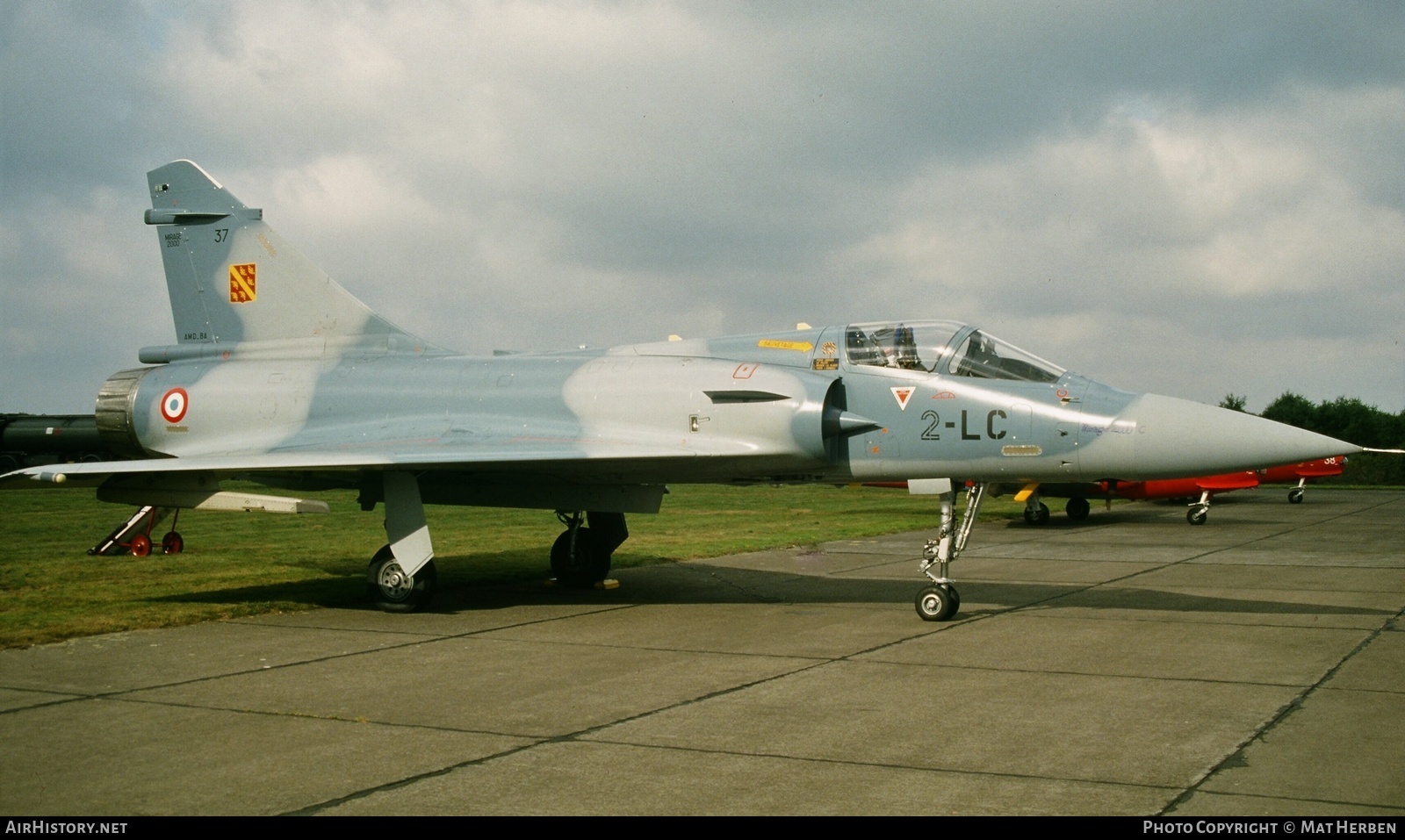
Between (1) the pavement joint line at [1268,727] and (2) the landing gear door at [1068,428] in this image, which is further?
(2) the landing gear door at [1068,428]

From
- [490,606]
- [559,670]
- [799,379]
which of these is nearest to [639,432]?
[799,379]

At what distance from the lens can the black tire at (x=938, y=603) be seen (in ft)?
31.4

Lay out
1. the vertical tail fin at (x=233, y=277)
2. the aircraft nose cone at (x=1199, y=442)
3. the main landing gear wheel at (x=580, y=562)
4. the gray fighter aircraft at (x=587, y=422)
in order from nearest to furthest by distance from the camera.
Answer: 1. the aircraft nose cone at (x=1199, y=442)
2. the gray fighter aircraft at (x=587, y=422)
3. the main landing gear wheel at (x=580, y=562)
4. the vertical tail fin at (x=233, y=277)

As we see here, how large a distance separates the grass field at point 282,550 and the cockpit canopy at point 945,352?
18.3 ft

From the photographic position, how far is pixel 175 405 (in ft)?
40.6

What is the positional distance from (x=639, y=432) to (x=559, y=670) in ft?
10.6

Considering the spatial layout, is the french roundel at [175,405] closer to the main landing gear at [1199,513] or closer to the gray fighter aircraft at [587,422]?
the gray fighter aircraft at [587,422]

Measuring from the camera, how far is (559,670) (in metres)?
7.62

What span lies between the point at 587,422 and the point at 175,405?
5.03 metres

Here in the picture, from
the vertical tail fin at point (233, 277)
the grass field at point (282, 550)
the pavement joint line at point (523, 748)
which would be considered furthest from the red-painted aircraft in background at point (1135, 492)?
the pavement joint line at point (523, 748)

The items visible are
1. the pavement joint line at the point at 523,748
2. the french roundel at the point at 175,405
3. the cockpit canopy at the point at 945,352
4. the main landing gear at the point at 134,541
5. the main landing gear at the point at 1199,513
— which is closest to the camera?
the pavement joint line at the point at 523,748

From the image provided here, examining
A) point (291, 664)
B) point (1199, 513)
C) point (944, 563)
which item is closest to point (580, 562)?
point (944, 563)

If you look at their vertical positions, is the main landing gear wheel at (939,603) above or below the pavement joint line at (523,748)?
above

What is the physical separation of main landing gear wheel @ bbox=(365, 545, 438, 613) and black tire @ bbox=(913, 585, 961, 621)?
4.55 m
